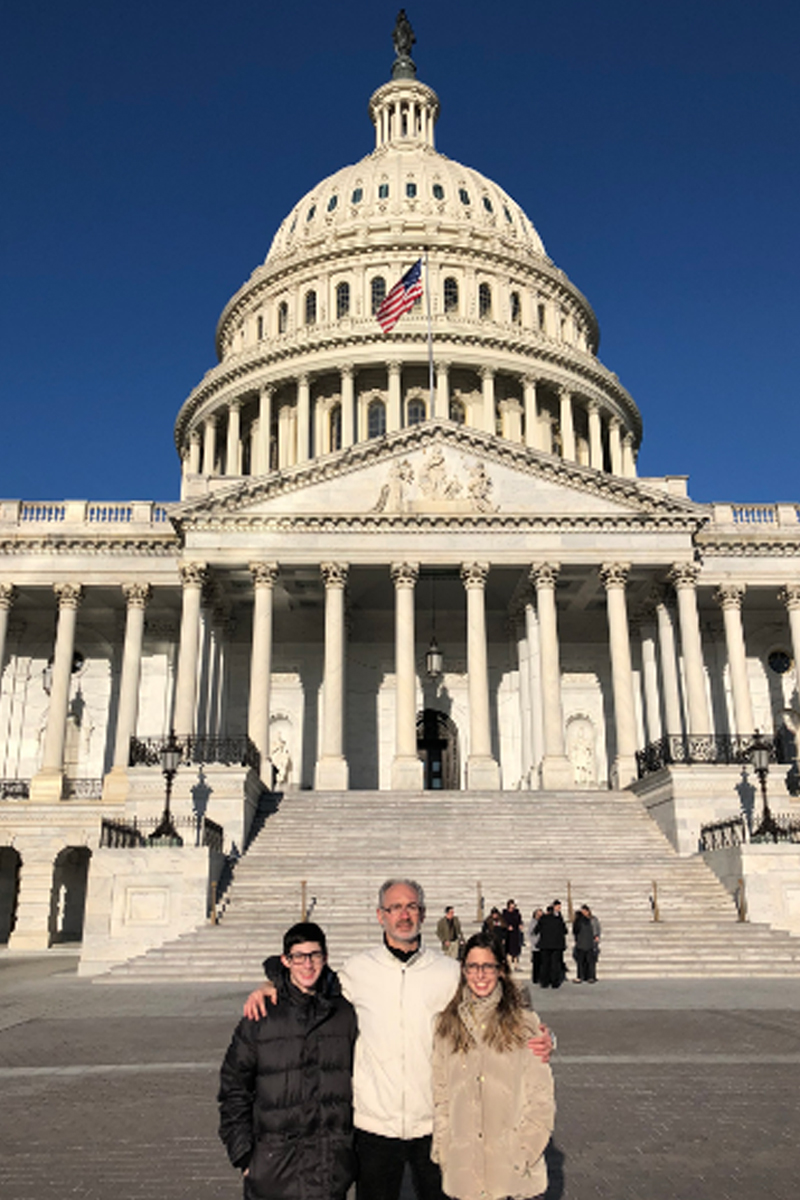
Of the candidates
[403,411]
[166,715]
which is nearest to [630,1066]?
[166,715]

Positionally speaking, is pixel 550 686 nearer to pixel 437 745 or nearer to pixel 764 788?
pixel 764 788

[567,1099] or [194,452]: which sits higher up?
[194,452]

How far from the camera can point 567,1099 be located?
9.59 metres

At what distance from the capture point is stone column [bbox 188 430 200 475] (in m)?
67.2

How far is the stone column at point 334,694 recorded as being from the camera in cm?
3716

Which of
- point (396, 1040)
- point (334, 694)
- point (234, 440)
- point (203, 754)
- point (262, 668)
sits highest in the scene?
point (234, 440)

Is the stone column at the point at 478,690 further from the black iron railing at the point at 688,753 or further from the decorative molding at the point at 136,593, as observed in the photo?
the decorative molding at the point at 136,593

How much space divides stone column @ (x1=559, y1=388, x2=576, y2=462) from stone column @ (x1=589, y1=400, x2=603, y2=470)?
1345 mm

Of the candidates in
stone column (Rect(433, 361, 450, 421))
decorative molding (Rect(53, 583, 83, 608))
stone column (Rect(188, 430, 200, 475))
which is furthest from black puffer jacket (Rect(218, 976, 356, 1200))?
stone column (Rect(188, 430, 200, 475))

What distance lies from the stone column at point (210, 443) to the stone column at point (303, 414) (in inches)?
273

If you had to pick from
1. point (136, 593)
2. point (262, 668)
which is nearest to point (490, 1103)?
point (262, 668)

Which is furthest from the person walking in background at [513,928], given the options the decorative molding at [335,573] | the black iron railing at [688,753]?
the decorative molding at [335,573]

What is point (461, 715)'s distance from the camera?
1905 inches

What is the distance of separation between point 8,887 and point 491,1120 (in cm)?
3895
